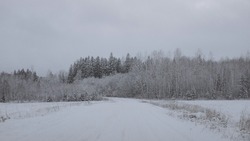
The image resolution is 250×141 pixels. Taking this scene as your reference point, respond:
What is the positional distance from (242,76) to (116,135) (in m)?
83.0

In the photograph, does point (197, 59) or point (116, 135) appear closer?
point (116, 135)

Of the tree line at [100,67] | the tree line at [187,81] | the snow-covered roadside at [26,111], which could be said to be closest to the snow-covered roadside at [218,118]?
the snow-covered roadside at [26,111]

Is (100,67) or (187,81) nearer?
(187,81)

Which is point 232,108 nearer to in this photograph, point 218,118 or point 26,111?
→ point 218,118

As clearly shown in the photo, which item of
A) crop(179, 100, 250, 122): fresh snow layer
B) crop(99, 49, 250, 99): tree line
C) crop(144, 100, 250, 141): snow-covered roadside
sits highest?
crop(99, 49, 250, 99): tree line

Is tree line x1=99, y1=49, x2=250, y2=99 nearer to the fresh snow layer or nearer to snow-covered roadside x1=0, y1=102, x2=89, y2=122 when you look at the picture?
the fresh snow layer

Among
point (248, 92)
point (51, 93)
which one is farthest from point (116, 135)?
point (248, 92)

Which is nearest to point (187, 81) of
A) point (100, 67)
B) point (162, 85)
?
point (162, 85)

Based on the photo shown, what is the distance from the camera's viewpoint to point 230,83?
90.6 meters

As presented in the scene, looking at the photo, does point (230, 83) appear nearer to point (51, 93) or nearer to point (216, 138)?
point (51, 93)

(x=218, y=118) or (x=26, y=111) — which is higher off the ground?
(x=218, y=118)

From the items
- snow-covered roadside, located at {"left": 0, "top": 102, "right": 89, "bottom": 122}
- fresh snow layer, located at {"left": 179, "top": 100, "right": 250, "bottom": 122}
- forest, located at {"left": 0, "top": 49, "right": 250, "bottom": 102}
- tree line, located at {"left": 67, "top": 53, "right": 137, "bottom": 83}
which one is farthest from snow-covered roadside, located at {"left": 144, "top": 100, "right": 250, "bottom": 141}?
tree line, located at {"left": 67, "top": 53, "right": 137, "bottom": 83}

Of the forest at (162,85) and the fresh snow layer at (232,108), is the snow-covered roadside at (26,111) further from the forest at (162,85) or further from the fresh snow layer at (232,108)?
the forest at (162,85)

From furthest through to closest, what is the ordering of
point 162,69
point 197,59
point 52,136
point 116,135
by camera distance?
point 197,59 < point 162,69 < point 116,135 < point 52,136
